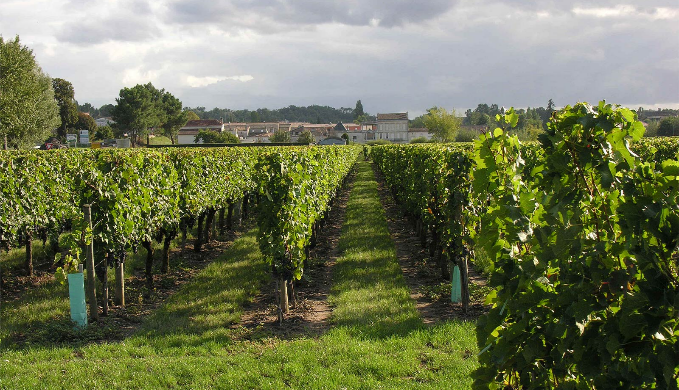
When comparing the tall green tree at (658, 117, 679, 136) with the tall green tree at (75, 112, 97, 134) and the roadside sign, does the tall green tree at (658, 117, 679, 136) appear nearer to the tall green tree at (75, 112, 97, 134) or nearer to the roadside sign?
the roadside sign

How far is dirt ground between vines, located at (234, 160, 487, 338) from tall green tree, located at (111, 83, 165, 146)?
7054 centimetres

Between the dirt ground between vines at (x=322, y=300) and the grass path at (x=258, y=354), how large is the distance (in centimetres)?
26

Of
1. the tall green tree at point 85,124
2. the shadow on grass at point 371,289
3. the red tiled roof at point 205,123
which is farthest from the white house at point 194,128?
the shadow on grass at point 371,289

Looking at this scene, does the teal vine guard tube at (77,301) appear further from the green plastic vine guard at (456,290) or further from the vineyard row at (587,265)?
the vineyard row at (587,265)

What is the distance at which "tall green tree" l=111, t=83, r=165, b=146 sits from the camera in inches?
2980

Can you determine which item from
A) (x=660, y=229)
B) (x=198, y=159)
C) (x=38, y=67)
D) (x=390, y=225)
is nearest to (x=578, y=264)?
(x=660, y=229)

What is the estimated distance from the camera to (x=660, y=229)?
1877 millimetres

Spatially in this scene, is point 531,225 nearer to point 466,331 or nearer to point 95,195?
point 466,331

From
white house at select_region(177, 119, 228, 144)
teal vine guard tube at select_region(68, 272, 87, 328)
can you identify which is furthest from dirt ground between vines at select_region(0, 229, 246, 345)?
white house at select_region(177, 119, 228, 144)

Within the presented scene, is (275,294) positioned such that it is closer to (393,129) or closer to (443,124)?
(443,124)

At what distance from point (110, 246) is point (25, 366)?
8.39ft

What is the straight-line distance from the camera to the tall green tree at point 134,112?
7569 centimetres

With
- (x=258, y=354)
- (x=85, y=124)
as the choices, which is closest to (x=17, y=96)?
(x=258, y=354)

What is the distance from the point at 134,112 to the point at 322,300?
7495 cm
